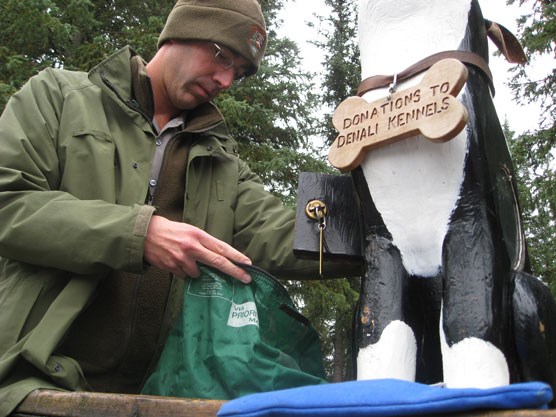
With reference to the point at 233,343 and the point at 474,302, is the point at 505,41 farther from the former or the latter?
the point at 233,343

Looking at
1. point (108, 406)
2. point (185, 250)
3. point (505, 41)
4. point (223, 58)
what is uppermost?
point (223, 58)

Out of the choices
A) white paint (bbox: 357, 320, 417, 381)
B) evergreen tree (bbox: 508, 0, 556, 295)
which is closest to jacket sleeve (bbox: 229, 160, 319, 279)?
white paint (bbox: 357, 320, 417, 381)

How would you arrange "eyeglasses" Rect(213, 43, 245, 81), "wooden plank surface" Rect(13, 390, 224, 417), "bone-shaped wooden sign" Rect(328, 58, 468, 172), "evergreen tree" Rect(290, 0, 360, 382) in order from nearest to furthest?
1. "wooden plank surface" Rect(13, 390, 224, 417)
2. "bone-shaped wooden sign" Rect(328, 58, 468, 172)
3. "eyeglasses" Rect(213, 43, 245, 81)
4. "evergreen tree" Rect(290, 0, 360, 382)

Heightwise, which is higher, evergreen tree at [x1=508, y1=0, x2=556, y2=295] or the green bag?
evergreen tree at [x1=508, y1=0, x2=556, y2=295]

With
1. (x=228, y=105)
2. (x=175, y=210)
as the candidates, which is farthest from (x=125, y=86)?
(x=228, y=105)

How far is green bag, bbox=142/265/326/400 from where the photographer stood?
Answer: 54.5 inches

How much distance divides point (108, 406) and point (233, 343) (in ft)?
1.08

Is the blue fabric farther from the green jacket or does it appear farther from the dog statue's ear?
the dog statue's ear

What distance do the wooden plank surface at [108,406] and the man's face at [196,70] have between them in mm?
1034

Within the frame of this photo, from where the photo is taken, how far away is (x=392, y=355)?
4.02 ft

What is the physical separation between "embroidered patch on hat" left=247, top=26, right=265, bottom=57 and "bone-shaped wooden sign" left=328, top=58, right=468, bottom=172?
2.29 ft

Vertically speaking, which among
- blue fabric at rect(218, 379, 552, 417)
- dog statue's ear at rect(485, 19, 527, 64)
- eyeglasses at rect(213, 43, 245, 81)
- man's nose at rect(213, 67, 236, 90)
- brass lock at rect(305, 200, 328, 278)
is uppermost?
eyeglasses at rect(213, 43, 245, 81)

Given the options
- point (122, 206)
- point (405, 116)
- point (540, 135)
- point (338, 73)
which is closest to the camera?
point (405, 116)

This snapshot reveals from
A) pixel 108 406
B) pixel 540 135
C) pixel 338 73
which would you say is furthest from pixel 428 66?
pixel 338 73
